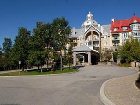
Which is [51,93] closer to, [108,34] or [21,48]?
[21,48]

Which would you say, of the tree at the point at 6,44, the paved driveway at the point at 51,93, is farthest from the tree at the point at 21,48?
the tree at the point at 6,44

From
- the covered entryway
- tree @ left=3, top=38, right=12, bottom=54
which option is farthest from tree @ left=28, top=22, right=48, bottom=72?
tree @ left=3, top=38, right=12, bottom=54

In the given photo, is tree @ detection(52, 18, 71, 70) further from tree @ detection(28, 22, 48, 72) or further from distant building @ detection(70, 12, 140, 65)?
distant building @ detection(70, 12, 140, 65)

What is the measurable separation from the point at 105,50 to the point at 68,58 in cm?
2542

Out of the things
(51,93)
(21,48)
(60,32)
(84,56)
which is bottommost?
(51,93)

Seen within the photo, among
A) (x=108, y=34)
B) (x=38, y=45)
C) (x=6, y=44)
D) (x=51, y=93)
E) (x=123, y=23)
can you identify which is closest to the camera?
(x=51, y=93)

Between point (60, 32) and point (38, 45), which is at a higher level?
point (60, 32)

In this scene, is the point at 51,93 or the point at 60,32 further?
the point at 60,32

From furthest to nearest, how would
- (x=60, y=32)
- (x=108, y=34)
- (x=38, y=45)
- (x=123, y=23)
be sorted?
(x=123, y=23)
(x=108, y=34)
(x=60, y=32)
(x=38, y=45)

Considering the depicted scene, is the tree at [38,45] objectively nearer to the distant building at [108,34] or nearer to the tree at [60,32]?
the tree at [60,32]

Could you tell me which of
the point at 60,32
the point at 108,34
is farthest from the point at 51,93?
the point at 108,34

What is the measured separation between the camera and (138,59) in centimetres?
6166

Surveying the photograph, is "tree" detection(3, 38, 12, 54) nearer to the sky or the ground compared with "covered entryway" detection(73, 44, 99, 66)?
nearer to the sky

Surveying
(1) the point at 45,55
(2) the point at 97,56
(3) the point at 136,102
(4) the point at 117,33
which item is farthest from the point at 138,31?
(3) the point at 136,102
